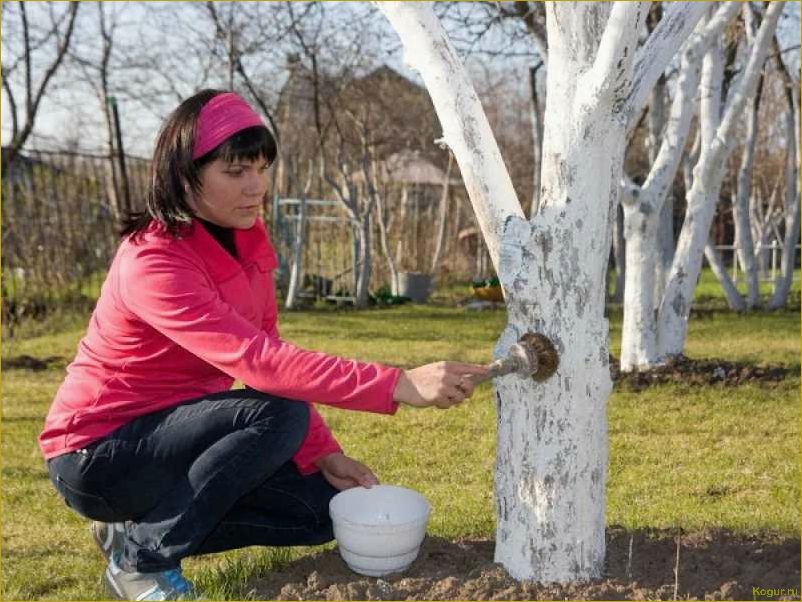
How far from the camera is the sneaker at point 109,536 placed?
2719mm

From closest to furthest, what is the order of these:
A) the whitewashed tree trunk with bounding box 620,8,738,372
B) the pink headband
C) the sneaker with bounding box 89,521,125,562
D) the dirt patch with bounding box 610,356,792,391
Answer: the pink headband → the sneaker with bounding box 89,521,125,562 → the dirt patch with bounding box 610,356,792,391 → the whitewashed tree trunk with bounding box 620,8,738,372

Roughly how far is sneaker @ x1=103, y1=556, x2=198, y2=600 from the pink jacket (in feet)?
1.21

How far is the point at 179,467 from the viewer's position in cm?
254

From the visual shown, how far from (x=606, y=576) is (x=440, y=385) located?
2.37 ft

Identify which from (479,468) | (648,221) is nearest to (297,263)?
(648,221)

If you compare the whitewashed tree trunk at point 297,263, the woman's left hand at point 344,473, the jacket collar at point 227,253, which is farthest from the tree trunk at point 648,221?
the whitewashed tree trunk at point 297,263

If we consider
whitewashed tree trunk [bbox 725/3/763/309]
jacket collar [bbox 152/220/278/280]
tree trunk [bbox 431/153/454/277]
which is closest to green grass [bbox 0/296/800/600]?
jacket collar [bbox 152/220/278/280]

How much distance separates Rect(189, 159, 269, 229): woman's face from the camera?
249cm

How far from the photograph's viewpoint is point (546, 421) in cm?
239

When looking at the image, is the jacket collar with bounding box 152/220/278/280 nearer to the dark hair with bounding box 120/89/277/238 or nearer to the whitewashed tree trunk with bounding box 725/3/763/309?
the dark hair with bounding box 120/89/277/238

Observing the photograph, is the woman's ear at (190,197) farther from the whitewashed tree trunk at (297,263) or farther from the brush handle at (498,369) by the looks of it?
the whitewashed tree trunk at (297,263)

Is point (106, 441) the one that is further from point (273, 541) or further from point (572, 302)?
point (572, 302)

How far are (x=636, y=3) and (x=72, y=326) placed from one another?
812 centimetres

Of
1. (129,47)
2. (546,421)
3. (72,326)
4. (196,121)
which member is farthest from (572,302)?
(129,47)
